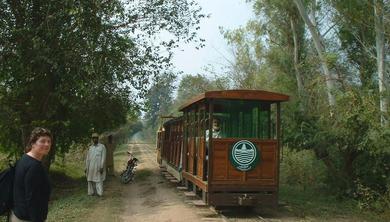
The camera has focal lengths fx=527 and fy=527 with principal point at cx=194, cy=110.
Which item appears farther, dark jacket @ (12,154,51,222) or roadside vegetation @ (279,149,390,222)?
roadside vegetation @ (279,149,390,222)

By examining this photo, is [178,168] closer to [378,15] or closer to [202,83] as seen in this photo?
[378,15]

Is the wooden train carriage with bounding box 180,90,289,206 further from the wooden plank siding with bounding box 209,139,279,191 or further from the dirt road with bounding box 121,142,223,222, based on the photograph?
the dirt road with bounding box 121,142,223,222

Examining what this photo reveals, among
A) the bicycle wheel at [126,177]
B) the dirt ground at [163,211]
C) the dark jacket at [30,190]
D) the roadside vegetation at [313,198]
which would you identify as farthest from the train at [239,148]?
the dark jacket at [30,190]

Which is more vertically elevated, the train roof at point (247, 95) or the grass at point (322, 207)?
the train roof at point (247, 95)

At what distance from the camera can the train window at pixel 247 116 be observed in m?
12.4

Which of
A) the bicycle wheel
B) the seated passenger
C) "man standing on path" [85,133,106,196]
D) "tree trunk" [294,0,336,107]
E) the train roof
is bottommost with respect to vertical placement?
the bicycle wheel

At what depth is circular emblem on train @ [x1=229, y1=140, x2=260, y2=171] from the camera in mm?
11812

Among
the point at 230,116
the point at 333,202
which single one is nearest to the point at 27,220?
the point at 230,116

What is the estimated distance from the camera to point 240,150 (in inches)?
465

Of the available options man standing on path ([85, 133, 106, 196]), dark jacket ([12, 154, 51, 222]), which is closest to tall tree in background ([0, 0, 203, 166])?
man standing on path ([85, 133, 106, 196])

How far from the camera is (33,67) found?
1602 cm

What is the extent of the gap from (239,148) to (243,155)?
185 mm

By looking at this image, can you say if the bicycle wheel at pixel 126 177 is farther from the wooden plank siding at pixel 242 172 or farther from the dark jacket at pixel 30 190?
the dark jacket at pixel 30 190

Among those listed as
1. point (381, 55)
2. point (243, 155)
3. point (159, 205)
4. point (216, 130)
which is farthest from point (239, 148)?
point (381, 55)
